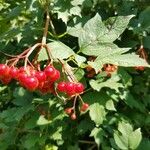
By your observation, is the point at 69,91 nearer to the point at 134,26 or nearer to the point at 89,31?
the point at 89,31

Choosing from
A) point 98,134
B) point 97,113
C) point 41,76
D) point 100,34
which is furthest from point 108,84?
point 41,76

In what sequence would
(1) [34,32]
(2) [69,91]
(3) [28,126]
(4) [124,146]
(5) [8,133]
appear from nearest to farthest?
(2) [69,91] → (4) [124,146] → (1) [34,32] → (3) [28,126] → (5) [8,133]

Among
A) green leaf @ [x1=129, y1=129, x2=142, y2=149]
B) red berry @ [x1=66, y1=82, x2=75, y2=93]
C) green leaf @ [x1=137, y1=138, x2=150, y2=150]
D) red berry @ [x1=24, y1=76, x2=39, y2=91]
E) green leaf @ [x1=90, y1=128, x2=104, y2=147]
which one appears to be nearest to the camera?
red berry @ [x1=24, y1=76, x2=39, y2=91]

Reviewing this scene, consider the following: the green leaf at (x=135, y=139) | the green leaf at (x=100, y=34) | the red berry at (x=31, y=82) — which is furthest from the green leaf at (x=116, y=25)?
the green leaf at (x=135, y=139)

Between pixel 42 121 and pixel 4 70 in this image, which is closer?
pixel 4 70

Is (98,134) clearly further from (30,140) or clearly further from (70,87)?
(70,87)

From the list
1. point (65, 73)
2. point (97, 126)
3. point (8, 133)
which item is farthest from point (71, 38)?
point (65, 73)

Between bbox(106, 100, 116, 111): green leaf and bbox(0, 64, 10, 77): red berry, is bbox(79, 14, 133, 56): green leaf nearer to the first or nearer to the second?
bbox(0, 64, 10, 77): red berry

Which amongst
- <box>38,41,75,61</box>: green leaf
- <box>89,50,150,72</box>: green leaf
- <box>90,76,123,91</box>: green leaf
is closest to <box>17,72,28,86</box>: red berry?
<box>38,41,75,61</box>: green leaf
